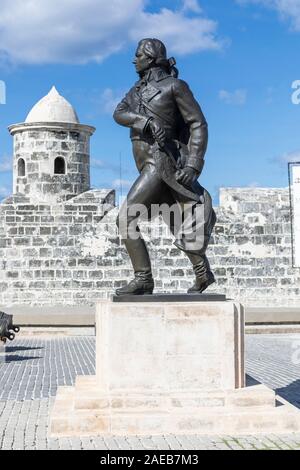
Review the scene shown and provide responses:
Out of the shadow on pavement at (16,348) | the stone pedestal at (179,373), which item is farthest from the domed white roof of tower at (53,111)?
the stone pedestal at (179,373)

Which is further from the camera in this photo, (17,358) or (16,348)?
(16,348)

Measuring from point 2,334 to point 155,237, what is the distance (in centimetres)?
674

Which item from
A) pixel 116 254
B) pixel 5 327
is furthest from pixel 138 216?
pixel 116 254

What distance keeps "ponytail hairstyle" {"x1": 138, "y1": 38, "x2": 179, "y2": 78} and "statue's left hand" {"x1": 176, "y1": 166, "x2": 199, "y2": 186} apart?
81 centimetres

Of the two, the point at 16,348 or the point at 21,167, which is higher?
the point at 21,167

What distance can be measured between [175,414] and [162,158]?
198 centimetres

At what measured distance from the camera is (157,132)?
6.78 m

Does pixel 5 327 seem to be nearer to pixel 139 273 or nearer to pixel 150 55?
pixel 139 273

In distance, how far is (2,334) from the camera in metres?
12.0

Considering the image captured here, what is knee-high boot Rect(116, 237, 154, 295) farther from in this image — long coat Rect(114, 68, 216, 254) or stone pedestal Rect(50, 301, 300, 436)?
stone pedestal Rect(50, 301, 300, 436)

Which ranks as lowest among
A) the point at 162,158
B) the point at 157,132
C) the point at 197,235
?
the point at 197,235

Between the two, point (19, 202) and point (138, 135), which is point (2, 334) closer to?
point (138, 135)
